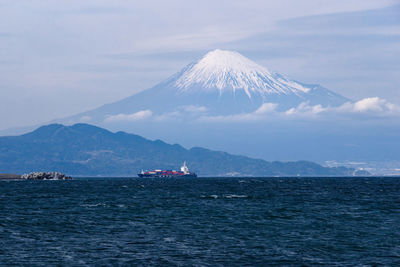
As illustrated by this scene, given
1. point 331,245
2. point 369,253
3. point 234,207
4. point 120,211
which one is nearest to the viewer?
point 369,253

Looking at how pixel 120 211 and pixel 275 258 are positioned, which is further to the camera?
pixel 120 211

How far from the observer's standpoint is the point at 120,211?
305 feet

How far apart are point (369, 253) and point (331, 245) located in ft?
15.5

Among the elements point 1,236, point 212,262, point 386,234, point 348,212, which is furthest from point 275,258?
point 348,212

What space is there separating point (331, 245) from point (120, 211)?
42217 mm

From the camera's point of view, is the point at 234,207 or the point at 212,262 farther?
the point at 234,207

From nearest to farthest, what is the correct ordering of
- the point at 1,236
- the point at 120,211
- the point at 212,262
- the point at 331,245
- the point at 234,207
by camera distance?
the point at 212,262, the point at 331,245, the point at 1,236, the point at 120,211, the point at 234,207

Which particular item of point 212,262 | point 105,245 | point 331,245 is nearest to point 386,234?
point 331,245

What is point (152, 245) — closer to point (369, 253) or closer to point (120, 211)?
point (369, 253)

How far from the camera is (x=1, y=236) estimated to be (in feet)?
206

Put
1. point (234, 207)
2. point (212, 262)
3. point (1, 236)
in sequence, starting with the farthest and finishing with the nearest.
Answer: point (234, 207) < point (1, 236) < point (212, 262)

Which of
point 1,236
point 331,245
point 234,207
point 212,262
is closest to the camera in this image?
point 212,262

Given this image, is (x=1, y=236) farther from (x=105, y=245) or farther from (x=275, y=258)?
(x=275, y=258)

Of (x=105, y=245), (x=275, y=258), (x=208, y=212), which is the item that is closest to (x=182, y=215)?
(x=208, y=212)
